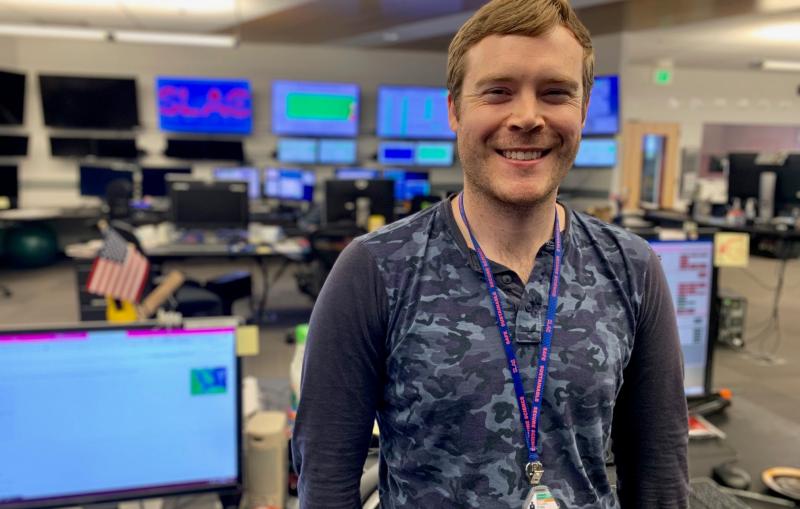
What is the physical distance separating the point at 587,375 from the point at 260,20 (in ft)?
22.2

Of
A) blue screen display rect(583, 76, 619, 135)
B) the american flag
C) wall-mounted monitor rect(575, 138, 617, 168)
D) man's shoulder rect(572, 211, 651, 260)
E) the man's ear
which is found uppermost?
blue screen display rect(583, 76, 619, 135)

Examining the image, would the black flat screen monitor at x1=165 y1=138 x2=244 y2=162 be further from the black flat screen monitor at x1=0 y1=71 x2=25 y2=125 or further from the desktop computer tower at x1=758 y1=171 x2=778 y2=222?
the desktop computer tower at x1=758 y1=171 x2=778 y2=222

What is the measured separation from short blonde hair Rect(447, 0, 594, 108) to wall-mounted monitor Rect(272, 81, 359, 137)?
7210mm

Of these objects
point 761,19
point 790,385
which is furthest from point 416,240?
point 761,19

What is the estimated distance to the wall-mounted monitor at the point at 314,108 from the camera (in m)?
7.71

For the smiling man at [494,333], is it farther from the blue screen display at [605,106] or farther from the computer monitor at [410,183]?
the computer monitor at [410,183]

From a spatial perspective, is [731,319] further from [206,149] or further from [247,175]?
[206,149]

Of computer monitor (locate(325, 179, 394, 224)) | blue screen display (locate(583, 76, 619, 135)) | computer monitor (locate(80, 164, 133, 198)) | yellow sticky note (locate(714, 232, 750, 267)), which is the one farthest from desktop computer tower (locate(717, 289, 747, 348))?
computer monitor (locate(80, 164, 133, 198))

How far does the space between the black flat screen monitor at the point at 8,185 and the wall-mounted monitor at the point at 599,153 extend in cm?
682

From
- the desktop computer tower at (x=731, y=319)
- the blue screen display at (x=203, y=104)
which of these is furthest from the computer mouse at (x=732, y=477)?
the blue screen display at (x=203, y=104)

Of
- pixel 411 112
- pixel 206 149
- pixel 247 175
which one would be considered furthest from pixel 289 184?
pixel 411 112

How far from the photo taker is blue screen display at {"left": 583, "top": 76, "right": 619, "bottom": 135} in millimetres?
6359

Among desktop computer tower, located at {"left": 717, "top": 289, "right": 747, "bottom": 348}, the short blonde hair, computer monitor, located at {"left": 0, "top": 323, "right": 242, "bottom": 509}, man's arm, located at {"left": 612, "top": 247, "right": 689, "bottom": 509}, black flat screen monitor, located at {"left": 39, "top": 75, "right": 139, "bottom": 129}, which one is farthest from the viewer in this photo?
black flat screen monitor, located at {"left": 39, "top": 75, "right": 139, "bottom": 129}

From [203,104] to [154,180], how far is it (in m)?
1.20
